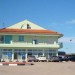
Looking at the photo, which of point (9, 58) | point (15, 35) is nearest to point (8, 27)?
point (15, 35)

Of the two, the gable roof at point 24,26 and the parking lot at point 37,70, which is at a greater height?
the gable roof at point 24,26

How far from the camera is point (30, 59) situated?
51719mm

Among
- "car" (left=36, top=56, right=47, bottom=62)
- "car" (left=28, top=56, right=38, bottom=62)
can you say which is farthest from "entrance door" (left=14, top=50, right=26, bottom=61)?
"car" (left=36, top=56, right=47, bottom=62)

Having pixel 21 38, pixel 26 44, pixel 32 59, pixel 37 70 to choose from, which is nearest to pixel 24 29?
pixel 21 38

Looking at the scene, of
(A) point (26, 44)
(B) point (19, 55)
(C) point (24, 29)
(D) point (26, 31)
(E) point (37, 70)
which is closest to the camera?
(E) point (37, 70)

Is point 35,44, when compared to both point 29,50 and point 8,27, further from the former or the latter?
point 8,27

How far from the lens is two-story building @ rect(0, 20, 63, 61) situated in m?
55.3

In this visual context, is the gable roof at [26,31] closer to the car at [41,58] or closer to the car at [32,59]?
the car at [41,58]

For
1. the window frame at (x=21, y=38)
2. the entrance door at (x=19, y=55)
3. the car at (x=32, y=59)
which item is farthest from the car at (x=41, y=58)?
the window frame at (x=21, y=38)

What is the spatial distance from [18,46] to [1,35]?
406cm

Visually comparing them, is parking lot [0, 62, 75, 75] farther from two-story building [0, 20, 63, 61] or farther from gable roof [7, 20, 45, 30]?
gable roof [7, 20, 45, 30]

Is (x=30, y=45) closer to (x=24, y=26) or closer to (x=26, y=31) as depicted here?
(x=26, y=31)

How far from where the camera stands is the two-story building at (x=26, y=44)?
181 ft

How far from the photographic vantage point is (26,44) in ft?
184
